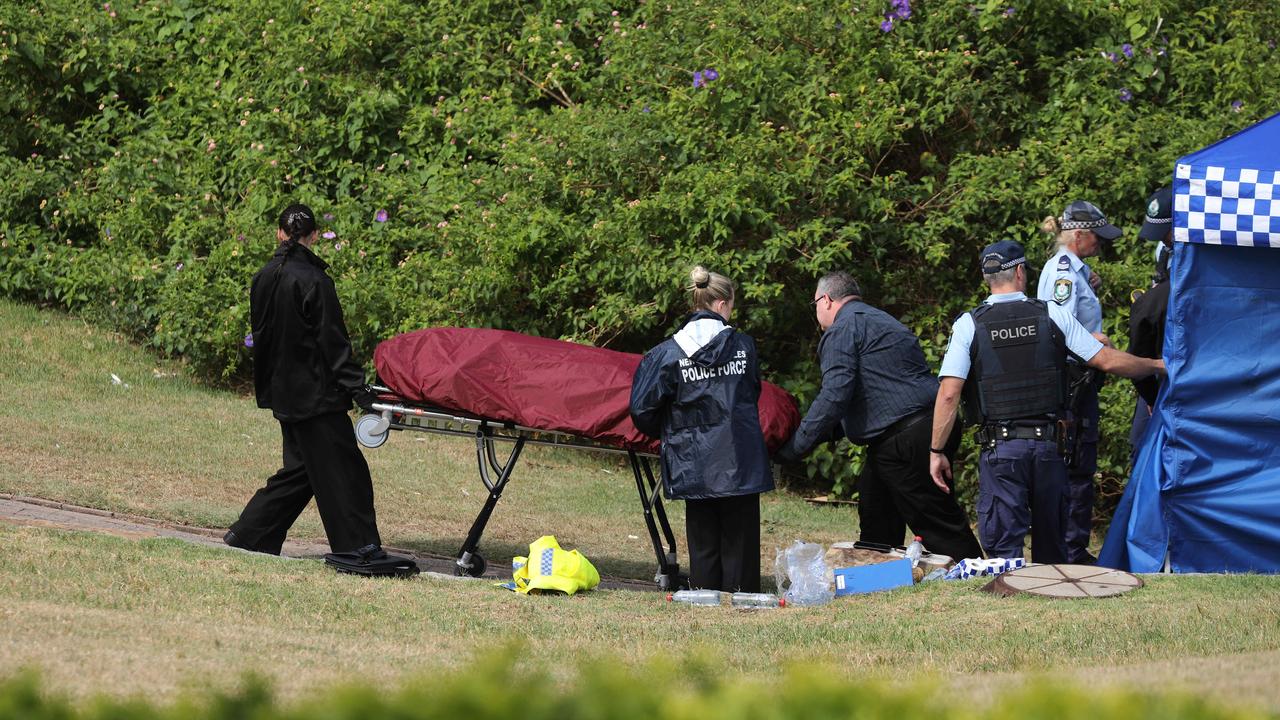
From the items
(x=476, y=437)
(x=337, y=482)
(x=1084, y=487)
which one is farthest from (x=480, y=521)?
(x=1084, y=487)

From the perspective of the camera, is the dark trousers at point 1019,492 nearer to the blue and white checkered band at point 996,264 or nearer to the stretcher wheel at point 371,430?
the blue and white checkered band at point 996,264

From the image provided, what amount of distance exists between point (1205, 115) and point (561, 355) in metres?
6.30

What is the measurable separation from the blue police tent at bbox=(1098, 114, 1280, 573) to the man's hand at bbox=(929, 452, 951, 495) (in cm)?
115

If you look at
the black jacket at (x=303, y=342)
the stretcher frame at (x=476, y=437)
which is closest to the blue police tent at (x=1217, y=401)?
the stretcher frame at (x=476, y=437)

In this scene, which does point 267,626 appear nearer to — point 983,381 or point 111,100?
point 983,381

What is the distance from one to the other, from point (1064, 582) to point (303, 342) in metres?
3.77

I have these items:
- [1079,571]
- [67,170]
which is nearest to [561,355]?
[1079,571]

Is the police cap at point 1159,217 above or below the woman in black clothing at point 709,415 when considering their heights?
above

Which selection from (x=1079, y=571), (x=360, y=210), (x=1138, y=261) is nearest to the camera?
(x=1079, y=571)

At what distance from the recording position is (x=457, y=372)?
25.4 ft

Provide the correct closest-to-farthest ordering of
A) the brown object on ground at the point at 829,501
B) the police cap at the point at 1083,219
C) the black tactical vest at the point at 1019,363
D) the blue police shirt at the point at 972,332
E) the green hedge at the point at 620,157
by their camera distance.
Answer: the black tactical vest at the point at 1019,363 < the blue police shirt at the point at 972,332 < the police cap at the point at 1083,219 < the green hedge at the point at 620,157 < the brown object on ground at the point at 829,501

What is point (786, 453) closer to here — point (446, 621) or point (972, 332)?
point (972, 332)

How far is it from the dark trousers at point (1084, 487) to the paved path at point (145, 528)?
93.2 inches

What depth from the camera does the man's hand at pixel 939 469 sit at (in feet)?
24.8
